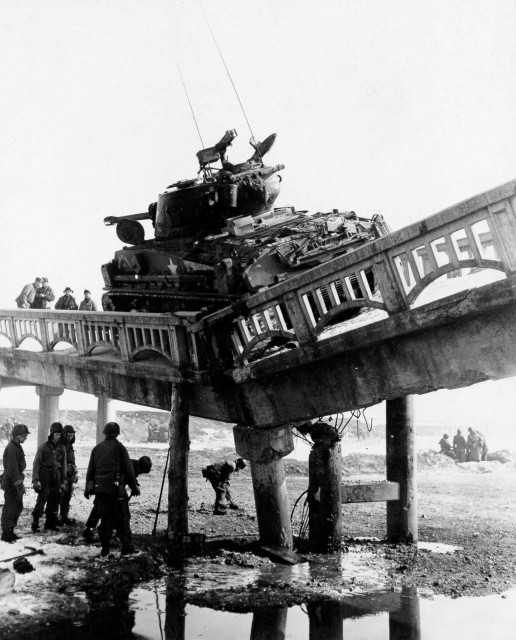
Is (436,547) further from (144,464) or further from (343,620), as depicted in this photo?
(144,464)

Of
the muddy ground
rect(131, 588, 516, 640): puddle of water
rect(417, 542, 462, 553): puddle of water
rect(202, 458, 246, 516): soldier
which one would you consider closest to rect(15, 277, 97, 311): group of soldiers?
the muddy ground

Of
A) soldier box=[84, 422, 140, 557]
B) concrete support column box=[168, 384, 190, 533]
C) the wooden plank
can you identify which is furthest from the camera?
the wooden plank

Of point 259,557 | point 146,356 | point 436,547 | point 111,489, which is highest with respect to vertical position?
point 146,356

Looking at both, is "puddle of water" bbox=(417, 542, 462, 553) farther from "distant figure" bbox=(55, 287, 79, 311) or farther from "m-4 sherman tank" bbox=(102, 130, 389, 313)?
"distant figure" bbox=(55, 287, 79, 311)

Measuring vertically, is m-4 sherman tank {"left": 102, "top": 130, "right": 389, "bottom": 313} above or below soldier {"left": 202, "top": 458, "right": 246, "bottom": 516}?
above

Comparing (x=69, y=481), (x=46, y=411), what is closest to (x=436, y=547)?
(x=69, y=481)

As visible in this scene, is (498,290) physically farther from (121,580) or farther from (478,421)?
(478,421)

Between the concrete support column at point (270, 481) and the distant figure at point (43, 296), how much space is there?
9909 mm

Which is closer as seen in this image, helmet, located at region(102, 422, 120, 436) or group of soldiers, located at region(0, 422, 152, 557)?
group of soldiers, located at region(0, 422, 152, 557)

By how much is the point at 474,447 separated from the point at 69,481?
50.1 ft

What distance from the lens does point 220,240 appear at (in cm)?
1266

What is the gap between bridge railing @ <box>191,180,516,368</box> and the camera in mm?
6910

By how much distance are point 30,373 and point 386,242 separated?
9520mm

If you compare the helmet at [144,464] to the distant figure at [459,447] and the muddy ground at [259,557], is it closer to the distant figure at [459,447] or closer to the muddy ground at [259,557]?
the muddy ground at [259,557]
